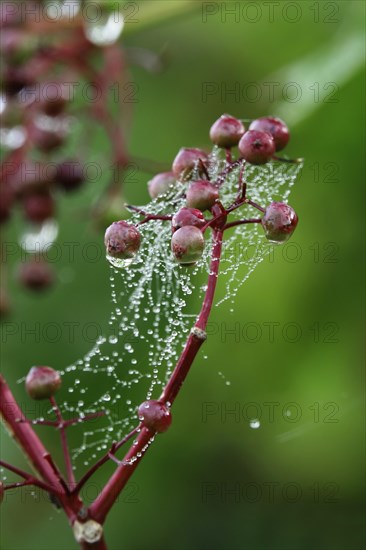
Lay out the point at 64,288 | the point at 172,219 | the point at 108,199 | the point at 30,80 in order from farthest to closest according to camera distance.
Answer: the point at 64,288, the point at 108,199, the point at 30,80, the point at 172,219

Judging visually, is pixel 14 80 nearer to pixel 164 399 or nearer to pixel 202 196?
pixel 202 196

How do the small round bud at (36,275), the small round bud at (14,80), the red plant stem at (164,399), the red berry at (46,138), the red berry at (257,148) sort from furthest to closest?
the small round bud at (36,275) → the red berry at (46,138) → the small round bud at (14,80) → the red berry at (257,148) → the red plant stem at (164,399)

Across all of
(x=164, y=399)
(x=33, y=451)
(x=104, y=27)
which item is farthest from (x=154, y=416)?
(x=104, y=27)

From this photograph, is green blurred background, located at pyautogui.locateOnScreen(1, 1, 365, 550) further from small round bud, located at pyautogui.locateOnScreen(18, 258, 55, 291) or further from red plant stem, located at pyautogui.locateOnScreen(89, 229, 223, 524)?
red plant stem, located at pyautogui.locateOnScreen(89, 229, 223, 524)

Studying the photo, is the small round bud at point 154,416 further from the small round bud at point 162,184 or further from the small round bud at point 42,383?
the small round bud at point 162,184

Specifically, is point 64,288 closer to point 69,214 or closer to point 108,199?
point 69,214

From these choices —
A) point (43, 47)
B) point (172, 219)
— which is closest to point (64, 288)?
point (43, 47)

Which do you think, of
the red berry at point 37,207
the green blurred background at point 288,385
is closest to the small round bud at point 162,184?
the green blurred background at point 288,385

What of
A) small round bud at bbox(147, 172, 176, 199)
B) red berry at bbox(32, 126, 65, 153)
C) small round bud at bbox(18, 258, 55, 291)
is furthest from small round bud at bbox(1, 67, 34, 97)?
small round bud at bbox(147, 172, 176, 199)
